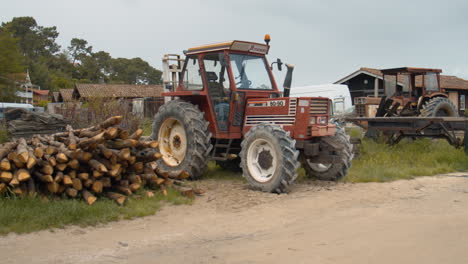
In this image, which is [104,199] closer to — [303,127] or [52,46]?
[303,127]

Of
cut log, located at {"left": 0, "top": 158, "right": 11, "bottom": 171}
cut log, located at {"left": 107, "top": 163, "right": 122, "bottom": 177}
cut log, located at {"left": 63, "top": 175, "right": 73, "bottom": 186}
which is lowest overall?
cut log, located at {"left": 63, "top": 175, "right": 73, "bottom": 186}

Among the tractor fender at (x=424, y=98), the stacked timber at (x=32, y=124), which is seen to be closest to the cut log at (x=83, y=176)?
the stacked timber at (x=32, y=124)

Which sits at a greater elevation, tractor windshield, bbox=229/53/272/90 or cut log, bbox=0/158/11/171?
tractor windshield, bbox=229/53/272/90

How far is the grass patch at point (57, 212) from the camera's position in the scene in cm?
599

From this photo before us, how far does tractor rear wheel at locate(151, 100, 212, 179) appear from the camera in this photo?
9.26 metres

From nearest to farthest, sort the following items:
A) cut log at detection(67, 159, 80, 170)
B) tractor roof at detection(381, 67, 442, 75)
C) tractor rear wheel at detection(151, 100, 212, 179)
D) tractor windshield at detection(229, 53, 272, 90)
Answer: cut log at detection(67, 159, 80, 170) < tractor rear wheel at detection(151, 100, 212, 179) < tractor windshield at detection(229, 53, 272, 90) < tractor roof at detection(381, 67, 442, 75)

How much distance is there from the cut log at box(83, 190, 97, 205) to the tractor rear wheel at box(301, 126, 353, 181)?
425 centimetres

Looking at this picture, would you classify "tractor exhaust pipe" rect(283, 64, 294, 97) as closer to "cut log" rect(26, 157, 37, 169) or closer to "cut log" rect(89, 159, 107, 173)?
"cut log" rect(89, 159, 107, 173)

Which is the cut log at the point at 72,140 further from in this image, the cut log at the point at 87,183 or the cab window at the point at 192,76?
the cab window at the point at 192,76

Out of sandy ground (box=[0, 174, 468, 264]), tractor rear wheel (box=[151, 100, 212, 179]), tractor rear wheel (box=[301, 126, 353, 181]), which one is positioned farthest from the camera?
tractor rear wheel (box=[151, 100, 212, 179])

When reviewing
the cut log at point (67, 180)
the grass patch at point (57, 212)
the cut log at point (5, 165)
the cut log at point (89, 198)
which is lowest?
the grass patch at point (57, 212)

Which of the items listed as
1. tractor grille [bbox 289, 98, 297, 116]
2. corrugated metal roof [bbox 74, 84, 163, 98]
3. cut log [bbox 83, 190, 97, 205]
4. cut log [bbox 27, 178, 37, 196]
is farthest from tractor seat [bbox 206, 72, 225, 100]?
corrugated metal roof [bbox 74, 84, 163, 98]

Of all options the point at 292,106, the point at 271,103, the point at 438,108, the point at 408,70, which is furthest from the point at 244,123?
the point at 408,70

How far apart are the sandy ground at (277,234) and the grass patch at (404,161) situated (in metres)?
1.84
